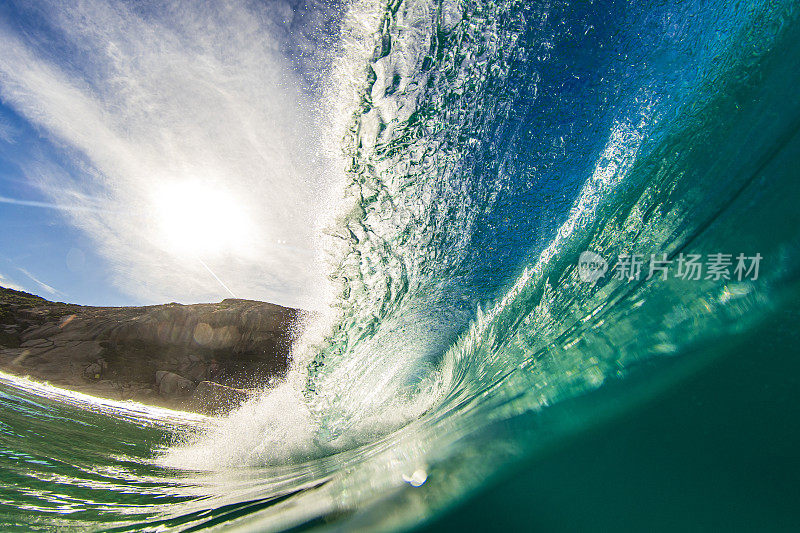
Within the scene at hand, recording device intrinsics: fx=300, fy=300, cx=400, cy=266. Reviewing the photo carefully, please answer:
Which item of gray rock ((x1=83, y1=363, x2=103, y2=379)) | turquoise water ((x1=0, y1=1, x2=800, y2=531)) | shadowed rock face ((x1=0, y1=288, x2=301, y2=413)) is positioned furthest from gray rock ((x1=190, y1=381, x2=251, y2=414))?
turquoise water ((x1=0, y1=1, x2=800, y2=531))

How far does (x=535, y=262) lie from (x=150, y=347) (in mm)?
23517

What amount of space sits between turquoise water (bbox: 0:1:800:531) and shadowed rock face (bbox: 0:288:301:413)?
11568 millimetres

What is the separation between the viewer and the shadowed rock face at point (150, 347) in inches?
572

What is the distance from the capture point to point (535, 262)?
87.0 inches

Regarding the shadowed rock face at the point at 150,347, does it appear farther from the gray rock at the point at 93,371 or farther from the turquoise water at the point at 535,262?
the turquoise water at the point at 535,262

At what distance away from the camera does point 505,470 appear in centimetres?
222

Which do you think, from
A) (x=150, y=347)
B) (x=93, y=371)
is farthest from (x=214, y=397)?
(x=150, y=347)

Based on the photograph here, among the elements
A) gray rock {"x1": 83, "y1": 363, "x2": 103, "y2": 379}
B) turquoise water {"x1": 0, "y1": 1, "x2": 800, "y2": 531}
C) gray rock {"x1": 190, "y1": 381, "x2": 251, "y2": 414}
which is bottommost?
turquoise water {"x1": 0, "y1": 1, "x2": 800, "y2": 531}

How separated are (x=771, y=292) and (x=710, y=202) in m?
0.54

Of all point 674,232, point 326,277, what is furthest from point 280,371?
point 674,232

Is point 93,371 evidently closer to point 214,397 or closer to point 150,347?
point 150,347

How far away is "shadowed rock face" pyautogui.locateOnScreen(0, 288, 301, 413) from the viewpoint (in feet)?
47.7

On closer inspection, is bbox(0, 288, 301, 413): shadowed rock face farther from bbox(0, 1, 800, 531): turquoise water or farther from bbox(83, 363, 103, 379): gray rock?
bbox(0, 1, 800, 531): turquoise water

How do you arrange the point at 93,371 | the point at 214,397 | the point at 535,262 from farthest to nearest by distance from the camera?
the point at 214,397, the point at 93,371, the point at 535,262
